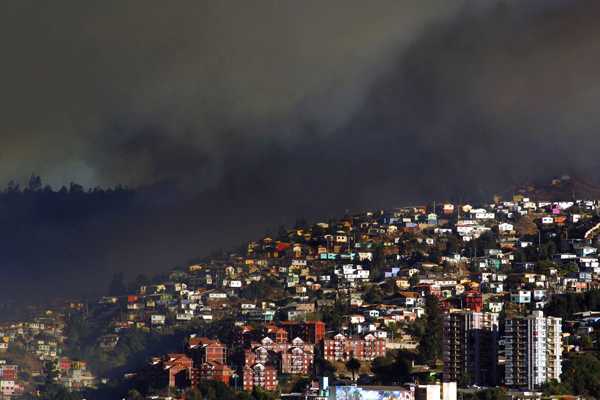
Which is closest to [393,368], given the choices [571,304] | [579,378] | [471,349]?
[471,349]

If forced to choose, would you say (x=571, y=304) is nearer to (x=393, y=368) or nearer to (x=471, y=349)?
(x=471, y=349)

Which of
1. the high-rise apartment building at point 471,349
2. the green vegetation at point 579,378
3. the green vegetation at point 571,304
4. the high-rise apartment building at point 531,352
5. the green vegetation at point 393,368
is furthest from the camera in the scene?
the green vegetation at point 571,304

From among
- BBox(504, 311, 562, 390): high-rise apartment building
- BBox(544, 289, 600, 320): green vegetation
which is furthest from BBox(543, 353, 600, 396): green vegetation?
BBox(544, 289, 600, 320): green vegetation

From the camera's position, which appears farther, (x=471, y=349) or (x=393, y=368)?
(x=393, y=368)

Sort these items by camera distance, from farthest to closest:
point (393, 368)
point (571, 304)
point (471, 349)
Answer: point (571, 304) → point (393, 368) → point (471, 349)

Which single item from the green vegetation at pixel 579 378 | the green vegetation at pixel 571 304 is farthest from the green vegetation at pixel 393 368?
the green vegetation at pixel 571 304

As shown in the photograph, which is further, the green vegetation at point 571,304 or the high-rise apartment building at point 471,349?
the green vegetation at point 571,304

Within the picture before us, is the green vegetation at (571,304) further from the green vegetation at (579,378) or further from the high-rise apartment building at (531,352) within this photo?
the high-rise apartment building at (531,352)

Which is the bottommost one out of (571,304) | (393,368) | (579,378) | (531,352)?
(579,378)

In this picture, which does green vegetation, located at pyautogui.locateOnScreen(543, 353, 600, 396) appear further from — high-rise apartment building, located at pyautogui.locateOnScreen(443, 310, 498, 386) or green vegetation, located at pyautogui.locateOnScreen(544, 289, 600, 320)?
green vegetation, located at pyautogui.locateOnScreen(544, 289, 600, 320)

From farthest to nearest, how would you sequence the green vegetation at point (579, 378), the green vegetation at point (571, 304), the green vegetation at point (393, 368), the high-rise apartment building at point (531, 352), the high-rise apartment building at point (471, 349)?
1. the green vegetation at point (571, 304)
2. the green vegetation at point (393, 368)
3. the high-rise apartment building at point (471, 349)
4. the high-rise apartment building at point (531, 352)
5. the green vegetation at point (579, 378)

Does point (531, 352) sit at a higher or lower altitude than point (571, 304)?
lower
